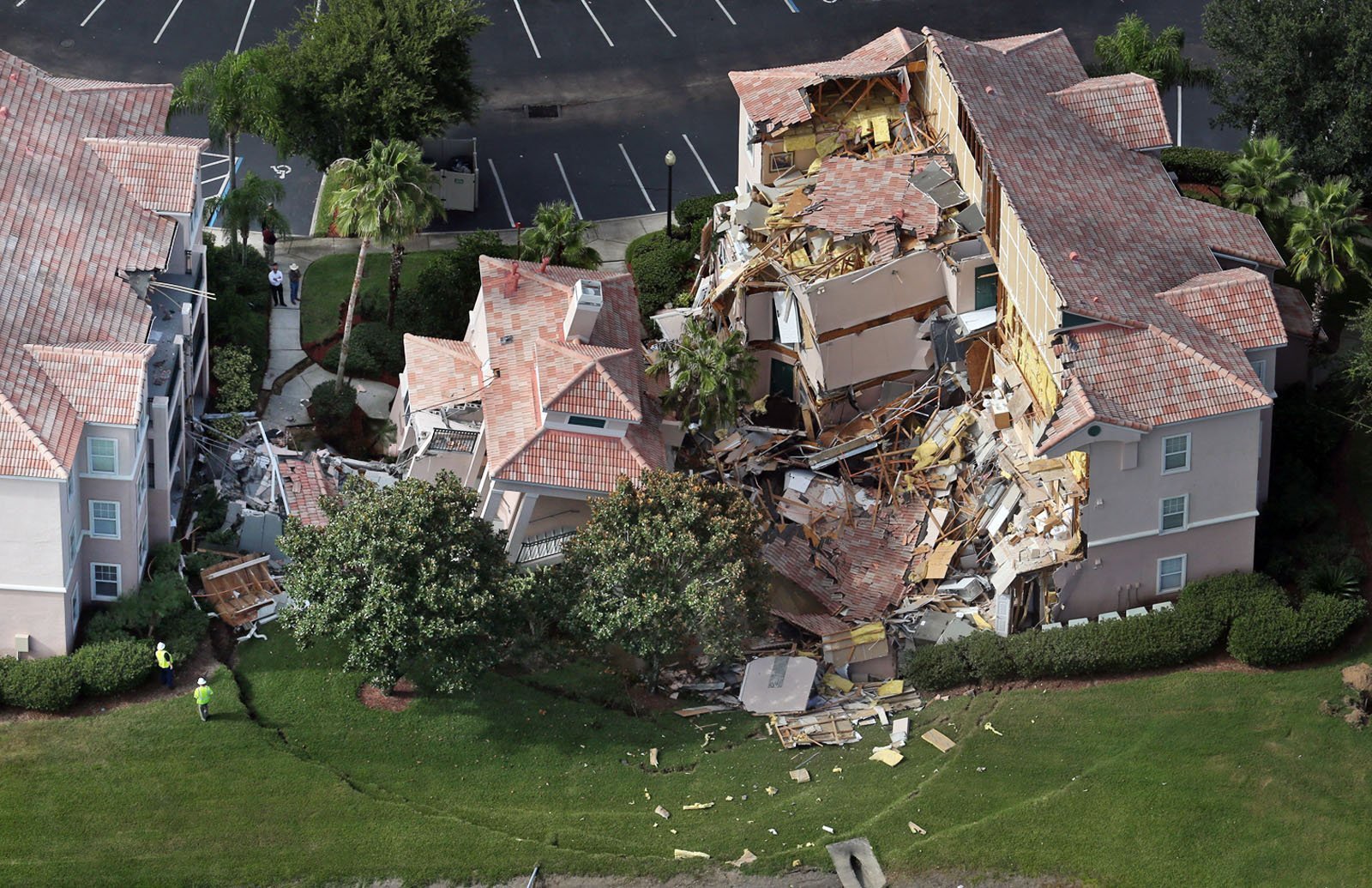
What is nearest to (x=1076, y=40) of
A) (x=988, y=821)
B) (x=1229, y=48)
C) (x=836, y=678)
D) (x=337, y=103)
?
(x=1229, y=48)

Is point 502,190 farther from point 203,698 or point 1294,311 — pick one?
point 203,698

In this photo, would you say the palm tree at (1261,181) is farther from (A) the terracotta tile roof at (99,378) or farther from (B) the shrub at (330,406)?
(A) the terracotta tile roof at (99,378)

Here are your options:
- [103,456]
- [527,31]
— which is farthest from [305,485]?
[527,31]

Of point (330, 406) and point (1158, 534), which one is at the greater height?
point (330, 406)

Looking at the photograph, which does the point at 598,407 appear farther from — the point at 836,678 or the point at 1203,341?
the point at 1203,341

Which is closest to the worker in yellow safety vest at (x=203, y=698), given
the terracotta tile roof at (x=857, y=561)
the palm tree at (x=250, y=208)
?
the terracotta tile roof at (x=857, y=561)
